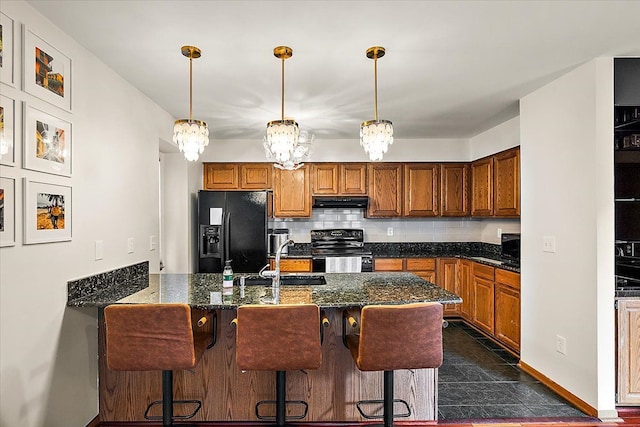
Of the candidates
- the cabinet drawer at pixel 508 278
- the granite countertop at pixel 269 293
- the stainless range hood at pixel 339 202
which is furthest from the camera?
the stainless range hood at pixel 339 202

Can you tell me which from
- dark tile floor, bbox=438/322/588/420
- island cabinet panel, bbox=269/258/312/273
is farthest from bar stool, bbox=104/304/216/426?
island cabinet panel, bbox=269/258/312/273

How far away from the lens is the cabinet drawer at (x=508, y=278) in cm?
349

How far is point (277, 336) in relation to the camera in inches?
71.4

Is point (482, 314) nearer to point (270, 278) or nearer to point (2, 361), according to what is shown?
point (270, 278)

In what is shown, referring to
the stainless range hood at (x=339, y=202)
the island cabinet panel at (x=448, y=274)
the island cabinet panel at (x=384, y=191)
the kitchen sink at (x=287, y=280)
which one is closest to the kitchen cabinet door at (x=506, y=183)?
the island cabinet panel at (x=448, y=274)

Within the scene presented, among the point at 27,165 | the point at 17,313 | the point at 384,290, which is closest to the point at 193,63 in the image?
the point at 27,165

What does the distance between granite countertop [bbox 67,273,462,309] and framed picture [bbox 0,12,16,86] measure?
1.20m

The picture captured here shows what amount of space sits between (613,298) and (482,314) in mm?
1859

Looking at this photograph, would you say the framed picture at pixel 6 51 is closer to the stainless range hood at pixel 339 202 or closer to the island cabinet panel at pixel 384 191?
the stainless range hood at pixel 339 202

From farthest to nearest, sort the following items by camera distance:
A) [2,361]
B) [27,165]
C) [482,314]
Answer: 1. [482,314]
2. [27,165]
3. [2,361]

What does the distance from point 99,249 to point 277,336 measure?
1444mm

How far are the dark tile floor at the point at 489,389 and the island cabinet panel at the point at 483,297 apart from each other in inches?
13.7

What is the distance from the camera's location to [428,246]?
5285 mm

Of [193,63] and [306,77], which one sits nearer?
[193,63]
